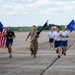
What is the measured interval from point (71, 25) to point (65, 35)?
3.00m

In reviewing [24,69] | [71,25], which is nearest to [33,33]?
[71,25]

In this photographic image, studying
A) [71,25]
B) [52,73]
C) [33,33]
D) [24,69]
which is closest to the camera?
[52,73]

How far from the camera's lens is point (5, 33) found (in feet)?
66.6

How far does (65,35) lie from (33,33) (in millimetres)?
1895

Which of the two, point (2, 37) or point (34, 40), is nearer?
point (34, 40)

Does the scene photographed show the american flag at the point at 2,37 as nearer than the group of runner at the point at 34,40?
No

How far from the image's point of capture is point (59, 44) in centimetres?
2080

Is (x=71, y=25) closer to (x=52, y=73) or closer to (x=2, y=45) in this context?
(x=2, y=45)

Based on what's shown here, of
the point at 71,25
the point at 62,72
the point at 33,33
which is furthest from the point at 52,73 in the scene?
the point at 71,25

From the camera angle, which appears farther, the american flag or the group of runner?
the american flag

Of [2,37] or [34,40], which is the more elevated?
[2,37]

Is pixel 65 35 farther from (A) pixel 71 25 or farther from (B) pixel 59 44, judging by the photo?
(A) pixel 71 25

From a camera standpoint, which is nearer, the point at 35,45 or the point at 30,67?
the point at 30,67

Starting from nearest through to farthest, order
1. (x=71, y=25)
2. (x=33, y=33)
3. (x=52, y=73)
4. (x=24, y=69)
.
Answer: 1. (x=52, y=73)
2. (x=24, y=69)
3. (x=33, y=33)
4. (x=71, y=25)
